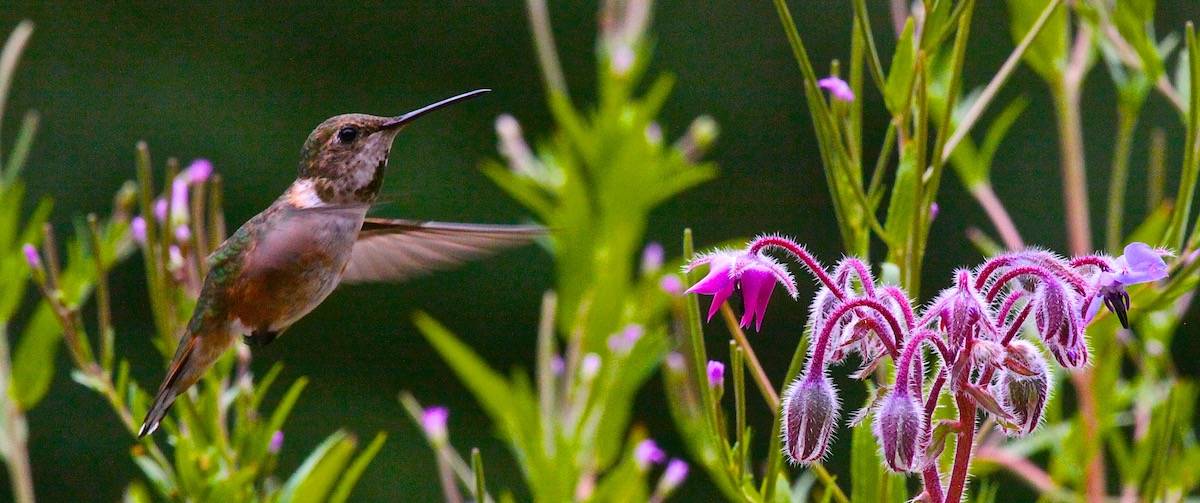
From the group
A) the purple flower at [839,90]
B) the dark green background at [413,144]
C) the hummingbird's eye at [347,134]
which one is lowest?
the dark green background at [413,144]

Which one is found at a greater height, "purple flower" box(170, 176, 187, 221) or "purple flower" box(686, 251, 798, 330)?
"purple flower" box(686, 251, 798, 330)

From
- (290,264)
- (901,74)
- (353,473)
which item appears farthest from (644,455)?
(901,74)

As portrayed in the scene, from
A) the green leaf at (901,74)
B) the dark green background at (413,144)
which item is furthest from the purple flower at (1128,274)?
the dark green background at (413,144)

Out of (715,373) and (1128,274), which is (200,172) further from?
(1128,274)

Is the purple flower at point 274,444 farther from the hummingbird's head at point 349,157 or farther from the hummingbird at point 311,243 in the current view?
the hummingbird's head at point 349,157

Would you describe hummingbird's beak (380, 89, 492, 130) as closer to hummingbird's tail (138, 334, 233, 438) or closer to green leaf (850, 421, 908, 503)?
hummingbird's tail (138, 334, 233, 438)

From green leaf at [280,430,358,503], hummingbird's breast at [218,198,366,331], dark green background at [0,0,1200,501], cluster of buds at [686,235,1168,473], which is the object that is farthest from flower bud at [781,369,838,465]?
dark green background at [0,0,1200,501]
